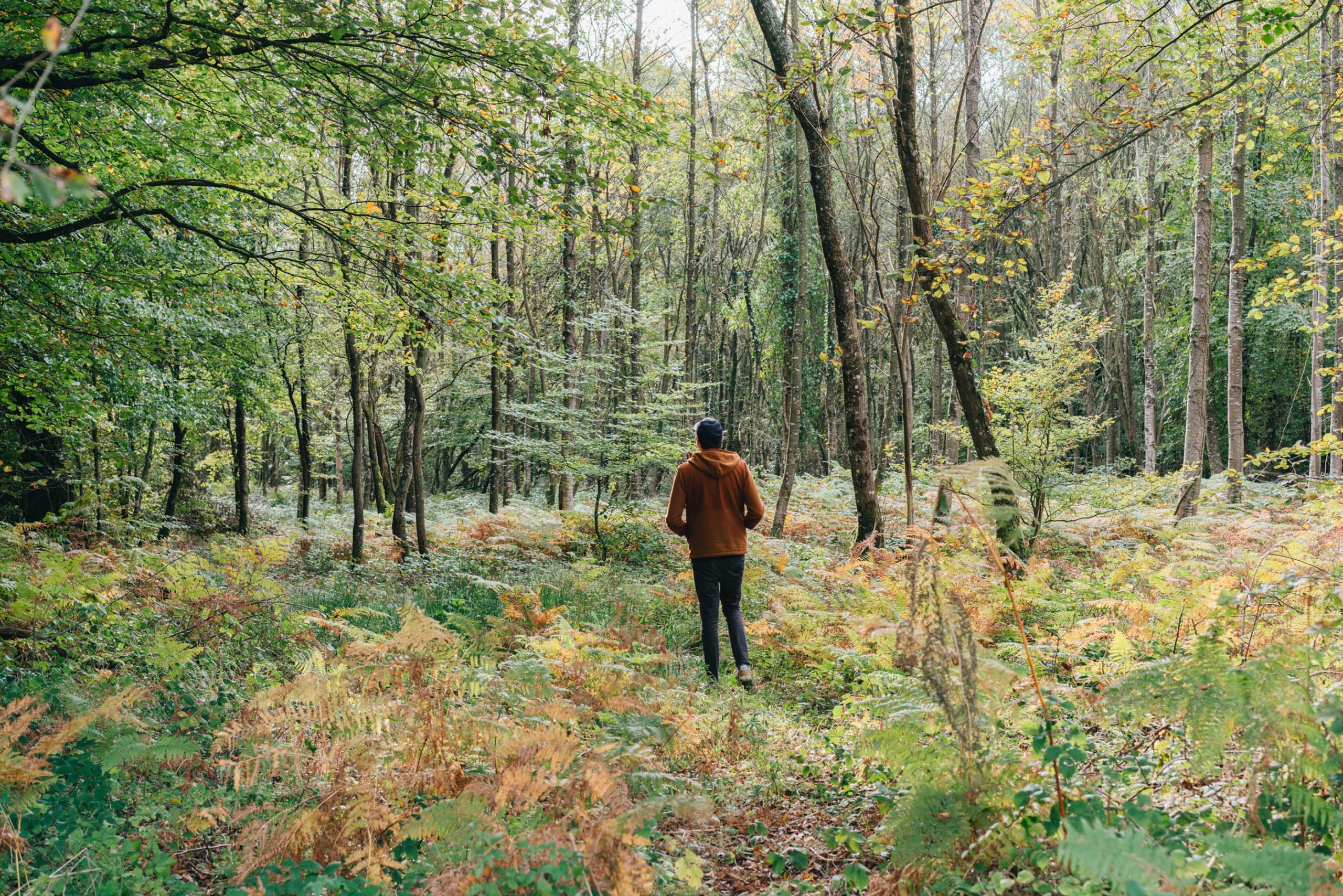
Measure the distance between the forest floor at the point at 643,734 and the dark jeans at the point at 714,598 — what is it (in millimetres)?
227

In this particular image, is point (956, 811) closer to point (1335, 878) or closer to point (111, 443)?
point (1335, 878)

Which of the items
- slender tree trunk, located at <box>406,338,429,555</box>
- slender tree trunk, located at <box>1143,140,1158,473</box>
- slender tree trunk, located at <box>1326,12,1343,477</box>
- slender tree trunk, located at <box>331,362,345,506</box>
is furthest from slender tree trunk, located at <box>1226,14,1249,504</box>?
slender tree trunk, located at <box>331,362,345,506</box>

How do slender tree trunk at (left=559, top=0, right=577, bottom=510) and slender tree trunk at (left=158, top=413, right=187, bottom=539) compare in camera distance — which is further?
slender tree trunk at (left=158, top=413, right=187, bottom=539)

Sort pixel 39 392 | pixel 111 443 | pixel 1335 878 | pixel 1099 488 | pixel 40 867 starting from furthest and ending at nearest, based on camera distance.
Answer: pixel 1099 488
pixel 111 443
pixel 39 392
pixel 40 867
pixel 1335 878

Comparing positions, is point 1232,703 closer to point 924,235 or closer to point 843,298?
point 924,235

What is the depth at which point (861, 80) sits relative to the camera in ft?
62.8

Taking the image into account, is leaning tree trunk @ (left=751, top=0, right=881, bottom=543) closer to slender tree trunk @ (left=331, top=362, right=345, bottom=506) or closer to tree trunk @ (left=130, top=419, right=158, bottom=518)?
tree trunk @ (left=130, top=419, right=158, bottom=518)

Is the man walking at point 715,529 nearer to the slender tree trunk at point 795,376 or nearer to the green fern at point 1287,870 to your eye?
the green fern at point 1287,870

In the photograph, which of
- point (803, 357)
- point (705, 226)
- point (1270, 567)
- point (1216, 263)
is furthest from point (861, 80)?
point (1270, 567)

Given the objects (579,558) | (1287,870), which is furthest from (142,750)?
(579,558)

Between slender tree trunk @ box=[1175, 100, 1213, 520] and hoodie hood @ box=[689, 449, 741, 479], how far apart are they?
873 centimetres

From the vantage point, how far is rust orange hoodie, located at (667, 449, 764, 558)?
625 centimetres

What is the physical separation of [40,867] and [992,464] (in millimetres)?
4557

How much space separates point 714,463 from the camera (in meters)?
6.32
